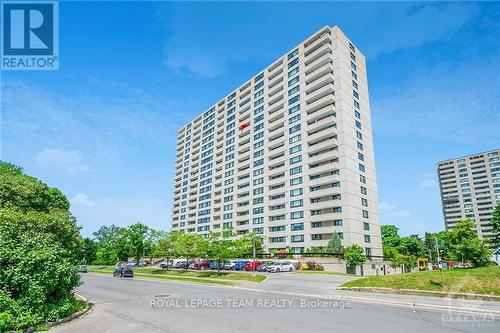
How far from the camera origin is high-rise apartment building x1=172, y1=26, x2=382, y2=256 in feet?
207

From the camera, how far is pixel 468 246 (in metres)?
24.2

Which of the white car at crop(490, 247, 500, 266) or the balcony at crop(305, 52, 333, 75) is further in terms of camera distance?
the balcony at crop(305, 52, 333, 75)

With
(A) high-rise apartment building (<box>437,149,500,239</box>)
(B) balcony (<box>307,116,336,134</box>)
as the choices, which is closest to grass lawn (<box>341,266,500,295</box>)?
(B) balcony (<box>307,116,336,134</box>)

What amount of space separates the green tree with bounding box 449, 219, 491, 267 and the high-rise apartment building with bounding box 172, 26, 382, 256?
1298 inches

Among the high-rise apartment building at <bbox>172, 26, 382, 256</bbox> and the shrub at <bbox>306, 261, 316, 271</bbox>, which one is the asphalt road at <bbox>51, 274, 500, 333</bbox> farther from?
the high-rise apartment building at <bbox>172, 26, 382, 256</bbox>

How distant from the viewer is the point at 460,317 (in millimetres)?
12922

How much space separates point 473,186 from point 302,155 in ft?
428

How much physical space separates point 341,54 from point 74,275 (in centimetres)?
6820

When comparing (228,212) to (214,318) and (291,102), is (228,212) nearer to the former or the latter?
(291,102)

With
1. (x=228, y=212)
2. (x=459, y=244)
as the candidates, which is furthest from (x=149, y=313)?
(x=228, y=212)

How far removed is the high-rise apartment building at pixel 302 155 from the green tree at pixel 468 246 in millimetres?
32965

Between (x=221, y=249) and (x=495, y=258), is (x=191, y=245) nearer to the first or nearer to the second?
(x=221, y=249)

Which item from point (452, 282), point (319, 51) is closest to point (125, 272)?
point (452, 282)

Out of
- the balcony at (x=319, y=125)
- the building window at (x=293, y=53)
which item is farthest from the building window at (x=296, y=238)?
the building window at (x=293, y=53)
